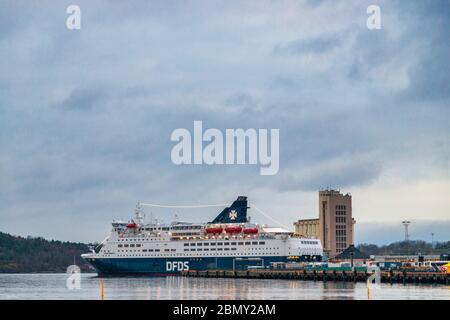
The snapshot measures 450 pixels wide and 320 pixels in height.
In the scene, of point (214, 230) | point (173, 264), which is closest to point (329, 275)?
point (214, 230)

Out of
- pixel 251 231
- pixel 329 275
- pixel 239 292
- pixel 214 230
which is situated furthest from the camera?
pixel 214 230

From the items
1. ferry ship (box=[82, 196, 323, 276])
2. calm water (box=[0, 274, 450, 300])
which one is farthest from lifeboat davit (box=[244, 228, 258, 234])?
calm water (box=[0, 274, 450, 300])

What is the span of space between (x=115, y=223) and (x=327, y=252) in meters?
56.8

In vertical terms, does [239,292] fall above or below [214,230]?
below

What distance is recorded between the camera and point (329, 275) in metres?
101

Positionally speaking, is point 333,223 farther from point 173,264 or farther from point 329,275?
point 329,275

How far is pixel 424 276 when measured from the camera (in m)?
88.2

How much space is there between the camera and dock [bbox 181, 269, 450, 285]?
87.6 meters

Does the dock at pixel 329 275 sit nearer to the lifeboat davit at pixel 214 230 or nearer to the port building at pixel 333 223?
the lifeboat davit at pixel 214 230

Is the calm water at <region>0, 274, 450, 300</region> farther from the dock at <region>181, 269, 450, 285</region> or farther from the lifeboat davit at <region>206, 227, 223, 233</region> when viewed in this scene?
the lifeboat davit at <region>206, 227, 223, 233</region>

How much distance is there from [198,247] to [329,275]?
30.2 m

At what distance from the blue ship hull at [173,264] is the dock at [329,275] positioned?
2536 mm

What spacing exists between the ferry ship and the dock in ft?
12.4
